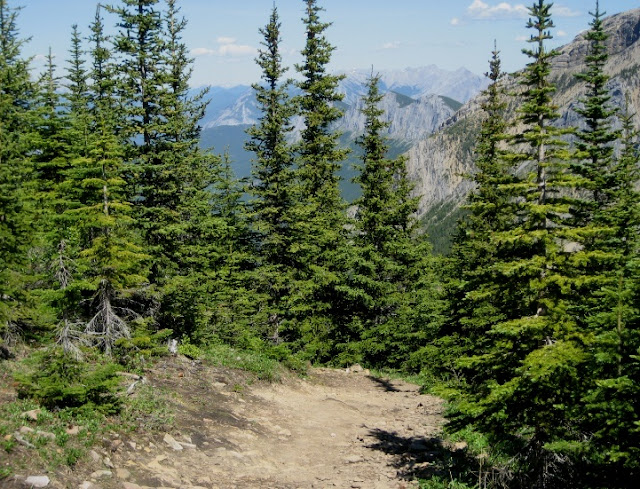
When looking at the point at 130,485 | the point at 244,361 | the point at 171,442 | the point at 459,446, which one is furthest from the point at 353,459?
the point at 244,361

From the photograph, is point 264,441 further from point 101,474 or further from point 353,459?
point 101,474

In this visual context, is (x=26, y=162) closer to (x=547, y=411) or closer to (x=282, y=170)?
(x=282, y=170)

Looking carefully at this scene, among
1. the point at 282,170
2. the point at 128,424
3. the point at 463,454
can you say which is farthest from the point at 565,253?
the point at 282,170

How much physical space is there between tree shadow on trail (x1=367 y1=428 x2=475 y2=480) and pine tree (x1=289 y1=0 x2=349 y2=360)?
10991 millimetres

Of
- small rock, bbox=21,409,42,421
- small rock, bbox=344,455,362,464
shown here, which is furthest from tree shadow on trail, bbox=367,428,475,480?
small rock, bbox=21,409,42,421

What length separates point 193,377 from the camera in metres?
17.4

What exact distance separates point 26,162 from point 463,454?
1594 centimetres

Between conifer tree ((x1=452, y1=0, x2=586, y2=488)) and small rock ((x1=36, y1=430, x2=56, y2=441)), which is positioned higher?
conifer tree ((x1=452, y1=0, x2=586, y2=488))

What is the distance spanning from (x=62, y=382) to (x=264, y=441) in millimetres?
6567

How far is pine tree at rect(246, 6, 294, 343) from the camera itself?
25.0 metres

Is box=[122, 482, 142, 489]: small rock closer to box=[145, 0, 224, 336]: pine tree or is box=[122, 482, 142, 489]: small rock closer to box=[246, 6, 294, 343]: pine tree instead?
box=[145, 0, 224, 336]: pine tree

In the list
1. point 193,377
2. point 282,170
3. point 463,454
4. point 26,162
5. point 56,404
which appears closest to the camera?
point 56,404

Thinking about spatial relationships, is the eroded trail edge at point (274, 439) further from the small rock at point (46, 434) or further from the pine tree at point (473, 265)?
the pine tree at point (473, 265)

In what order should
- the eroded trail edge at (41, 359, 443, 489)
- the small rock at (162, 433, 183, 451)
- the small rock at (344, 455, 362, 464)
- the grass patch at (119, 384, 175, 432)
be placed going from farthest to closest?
the small rock at (344, 455, 362, 464) < the small rock at (162, 433, 183, 451) < the grass patch at (119, 384, 175, 432) < the eroded trail edge at (41, 359, 443, 489)
